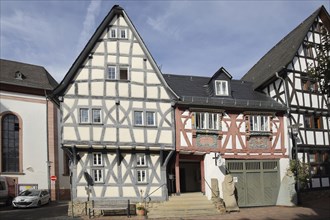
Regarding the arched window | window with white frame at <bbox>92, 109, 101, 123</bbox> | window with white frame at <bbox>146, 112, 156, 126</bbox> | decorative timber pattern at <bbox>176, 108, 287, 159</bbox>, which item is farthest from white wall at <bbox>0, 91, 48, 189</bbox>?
decorative timber pattern at <bbox>176, 108, 287, 159</bbox>

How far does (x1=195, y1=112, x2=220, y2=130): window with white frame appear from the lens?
940 inches

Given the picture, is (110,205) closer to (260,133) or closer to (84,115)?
(84,115)

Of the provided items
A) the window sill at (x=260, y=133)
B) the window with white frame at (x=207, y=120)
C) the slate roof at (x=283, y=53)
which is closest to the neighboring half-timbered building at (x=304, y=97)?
the slate roof at (x=283, y=53)

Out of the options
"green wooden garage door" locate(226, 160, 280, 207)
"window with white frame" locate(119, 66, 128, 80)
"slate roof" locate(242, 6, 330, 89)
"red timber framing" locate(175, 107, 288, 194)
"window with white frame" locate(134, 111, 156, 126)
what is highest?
"slate roof" locate(242, 6, 330, 89)

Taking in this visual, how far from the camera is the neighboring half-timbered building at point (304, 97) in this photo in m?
25.7

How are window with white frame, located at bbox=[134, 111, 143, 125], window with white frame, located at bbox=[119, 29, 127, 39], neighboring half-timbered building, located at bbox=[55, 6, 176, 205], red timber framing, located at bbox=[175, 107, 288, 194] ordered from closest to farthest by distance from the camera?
neighboring half-timbered building, located at bbox=[55, 6, 176, 205] → window with white frame, located at bbox=[134, 111, 143, 125] → window with white frame, located at bbox=[119, 29, 127, 39] → red timber framing, located at bbox=[175, 107, 288, 194]

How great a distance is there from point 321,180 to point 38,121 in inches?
993

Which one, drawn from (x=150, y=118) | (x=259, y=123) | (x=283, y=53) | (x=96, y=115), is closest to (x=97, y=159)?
(x=96, y=115)

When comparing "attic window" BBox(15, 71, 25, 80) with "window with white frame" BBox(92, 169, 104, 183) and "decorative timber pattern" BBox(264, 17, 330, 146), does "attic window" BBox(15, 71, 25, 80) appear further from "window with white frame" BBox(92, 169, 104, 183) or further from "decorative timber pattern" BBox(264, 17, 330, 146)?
"decorative timber pattern" BBox(264, 17, 330, 146)

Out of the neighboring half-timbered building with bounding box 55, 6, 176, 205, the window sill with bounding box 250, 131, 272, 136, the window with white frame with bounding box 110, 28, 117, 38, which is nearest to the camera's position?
the neighboring half-timbered building with bounding box 55, 6, 176, 205

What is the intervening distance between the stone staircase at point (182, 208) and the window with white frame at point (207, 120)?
4.26 meters

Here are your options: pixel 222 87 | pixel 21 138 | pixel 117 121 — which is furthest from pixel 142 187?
pixel 21 138

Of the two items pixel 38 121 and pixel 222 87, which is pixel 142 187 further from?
pixel 38 121

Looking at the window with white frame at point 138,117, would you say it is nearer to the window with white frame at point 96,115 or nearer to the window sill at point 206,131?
the window with white frame at point 96,115
